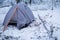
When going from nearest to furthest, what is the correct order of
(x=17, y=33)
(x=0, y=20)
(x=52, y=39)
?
1. (x=52, y=39)
2. (x=17, y=33)
3. (x=0, y=20)

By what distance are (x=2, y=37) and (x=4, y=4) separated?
4231 millimetres

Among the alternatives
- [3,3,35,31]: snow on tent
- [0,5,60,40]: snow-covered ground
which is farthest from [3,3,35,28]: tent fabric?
[0,5,60,40]: snow-covered ground

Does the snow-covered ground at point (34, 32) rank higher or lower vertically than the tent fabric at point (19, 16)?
lower

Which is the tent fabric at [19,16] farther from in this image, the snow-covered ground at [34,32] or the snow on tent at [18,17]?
the snow-covered ground at [34,32]

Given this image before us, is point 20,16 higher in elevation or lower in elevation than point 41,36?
higher

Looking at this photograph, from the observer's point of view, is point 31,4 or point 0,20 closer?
point 0,20

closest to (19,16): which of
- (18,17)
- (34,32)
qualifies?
(18,17)

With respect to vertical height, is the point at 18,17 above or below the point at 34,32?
above

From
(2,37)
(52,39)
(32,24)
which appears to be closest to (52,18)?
(32,24)

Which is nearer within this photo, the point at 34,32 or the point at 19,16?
the point at 34,32

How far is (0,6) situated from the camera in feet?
27.1

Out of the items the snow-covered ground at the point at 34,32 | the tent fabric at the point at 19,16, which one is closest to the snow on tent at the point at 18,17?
the tent fabric at the point at 19,16

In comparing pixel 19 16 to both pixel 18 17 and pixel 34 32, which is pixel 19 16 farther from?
pixel 34 32

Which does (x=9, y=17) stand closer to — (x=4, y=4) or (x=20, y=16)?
(x=20, y=16)
